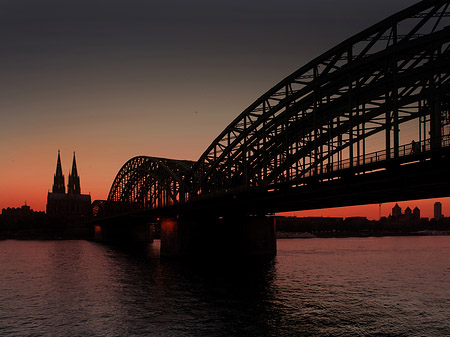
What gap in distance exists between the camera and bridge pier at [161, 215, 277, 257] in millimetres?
80062

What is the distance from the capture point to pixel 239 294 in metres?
44.2

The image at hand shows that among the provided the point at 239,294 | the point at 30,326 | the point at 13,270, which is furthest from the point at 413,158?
the point at 13,270

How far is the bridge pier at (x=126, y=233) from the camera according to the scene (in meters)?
155

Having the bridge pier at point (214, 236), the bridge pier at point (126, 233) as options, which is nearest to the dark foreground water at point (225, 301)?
the bridge pier at point (214, 236)

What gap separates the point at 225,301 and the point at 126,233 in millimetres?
123363

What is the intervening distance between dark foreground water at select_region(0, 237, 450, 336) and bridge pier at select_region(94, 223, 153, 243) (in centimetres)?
8846

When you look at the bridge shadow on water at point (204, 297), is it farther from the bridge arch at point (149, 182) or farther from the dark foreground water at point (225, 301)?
the bridge arch at point (149, 182)

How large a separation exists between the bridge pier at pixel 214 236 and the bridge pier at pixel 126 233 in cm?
7118

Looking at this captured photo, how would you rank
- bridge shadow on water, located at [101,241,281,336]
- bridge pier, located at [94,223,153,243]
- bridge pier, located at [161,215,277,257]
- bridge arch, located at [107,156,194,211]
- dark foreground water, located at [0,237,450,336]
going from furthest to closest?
bridge pier, located at [94,223,153,243] < bridge arch, located at [107,156,194,211] < bridge pier, located at [161,215,277,257] < bridge shadow on water, located at [101,241,281,336] < dark foreground water, located at [0,237,450,336]

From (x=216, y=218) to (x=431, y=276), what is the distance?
121ft

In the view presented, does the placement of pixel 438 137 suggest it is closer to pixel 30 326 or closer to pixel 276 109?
pixel 276 109

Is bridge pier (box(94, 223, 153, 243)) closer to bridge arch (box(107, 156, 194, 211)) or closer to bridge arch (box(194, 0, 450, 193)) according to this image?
bridge arch (box(107, 156, 194, 211))

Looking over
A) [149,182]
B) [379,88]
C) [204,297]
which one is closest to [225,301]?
[204,297]


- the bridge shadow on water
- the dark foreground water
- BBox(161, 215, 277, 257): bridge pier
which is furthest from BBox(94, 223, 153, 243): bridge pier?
the dark foreground water
